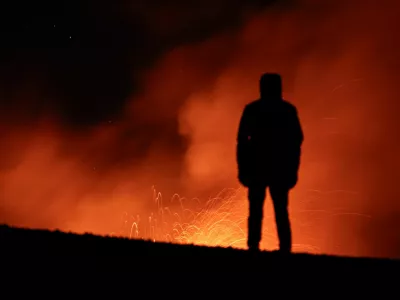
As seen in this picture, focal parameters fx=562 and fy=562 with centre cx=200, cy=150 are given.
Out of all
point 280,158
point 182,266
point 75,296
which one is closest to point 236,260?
point 182,266

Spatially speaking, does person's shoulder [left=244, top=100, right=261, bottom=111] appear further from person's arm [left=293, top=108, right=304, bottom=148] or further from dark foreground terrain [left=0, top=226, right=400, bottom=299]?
dark foreground terrain [left=0, top=226, right=400, bottom=299]

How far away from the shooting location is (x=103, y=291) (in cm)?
456

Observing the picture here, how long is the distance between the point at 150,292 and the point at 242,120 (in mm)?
3762

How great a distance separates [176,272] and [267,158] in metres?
3.13

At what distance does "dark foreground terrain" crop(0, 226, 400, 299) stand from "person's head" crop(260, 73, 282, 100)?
243cm

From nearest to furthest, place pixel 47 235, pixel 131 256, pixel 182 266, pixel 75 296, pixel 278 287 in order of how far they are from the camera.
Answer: pixel 75 296
pixel 278 287
pixel 182 266
pixel 131 256
pixel 47 235

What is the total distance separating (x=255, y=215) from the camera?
783 centimetres

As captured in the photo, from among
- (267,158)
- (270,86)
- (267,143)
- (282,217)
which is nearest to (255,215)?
(282,217)

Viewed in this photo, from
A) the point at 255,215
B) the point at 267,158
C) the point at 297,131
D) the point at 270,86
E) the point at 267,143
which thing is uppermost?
the point at 270,86

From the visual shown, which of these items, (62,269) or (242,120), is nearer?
(62,269)

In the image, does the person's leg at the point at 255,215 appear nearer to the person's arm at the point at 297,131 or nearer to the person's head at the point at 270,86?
the person's arm at the point at 297,131

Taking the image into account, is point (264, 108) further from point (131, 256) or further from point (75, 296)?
point (75, 296)

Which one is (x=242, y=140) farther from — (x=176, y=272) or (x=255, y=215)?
(x=176, y=272)

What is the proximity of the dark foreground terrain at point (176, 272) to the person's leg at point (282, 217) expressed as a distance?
1.69 meters
